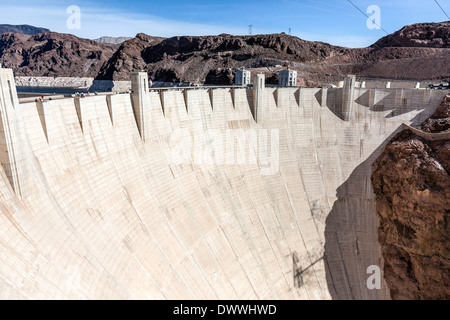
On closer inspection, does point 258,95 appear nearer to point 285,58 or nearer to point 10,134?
point 10,134

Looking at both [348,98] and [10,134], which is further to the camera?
[348,98]

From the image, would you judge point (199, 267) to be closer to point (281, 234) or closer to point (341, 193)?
point (281, 234)

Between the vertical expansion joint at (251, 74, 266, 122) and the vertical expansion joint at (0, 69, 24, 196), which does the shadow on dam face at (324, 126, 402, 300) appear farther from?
the vertical expansion joint at (0, 69, 24, 196)

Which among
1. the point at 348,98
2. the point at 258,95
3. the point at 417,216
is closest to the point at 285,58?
the point at 348,98

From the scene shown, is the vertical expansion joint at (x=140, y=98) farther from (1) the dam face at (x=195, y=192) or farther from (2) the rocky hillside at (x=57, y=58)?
(2) the rocky hillside at (x=57, y=58)

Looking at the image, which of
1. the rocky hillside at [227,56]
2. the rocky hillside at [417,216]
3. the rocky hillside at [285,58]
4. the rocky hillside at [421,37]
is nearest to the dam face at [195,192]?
the rocky hillside at [417,216]

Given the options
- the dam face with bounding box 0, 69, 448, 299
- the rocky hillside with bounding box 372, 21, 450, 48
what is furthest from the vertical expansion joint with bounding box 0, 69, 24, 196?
the rocky hillside with bounding box 372, 21, 450, 48
